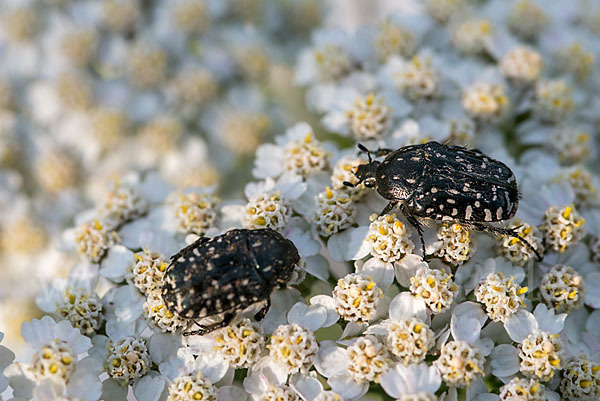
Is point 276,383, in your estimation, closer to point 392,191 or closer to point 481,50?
point 392,191

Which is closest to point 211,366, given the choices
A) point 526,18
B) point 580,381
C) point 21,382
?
point 21,382

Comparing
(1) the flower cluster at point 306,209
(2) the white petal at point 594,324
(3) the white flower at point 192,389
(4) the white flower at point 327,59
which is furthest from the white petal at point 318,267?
(4) the white flower at point 327,59

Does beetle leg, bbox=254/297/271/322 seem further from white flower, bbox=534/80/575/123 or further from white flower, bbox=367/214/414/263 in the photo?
white flower, bbox=534/80/575/123

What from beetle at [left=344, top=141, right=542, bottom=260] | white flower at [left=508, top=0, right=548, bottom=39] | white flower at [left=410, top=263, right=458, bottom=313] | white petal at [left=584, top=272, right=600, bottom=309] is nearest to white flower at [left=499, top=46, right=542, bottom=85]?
white flower at [left=508, top=0, right=548, bottom=39]

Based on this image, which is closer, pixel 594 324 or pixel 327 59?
pixel 594 324

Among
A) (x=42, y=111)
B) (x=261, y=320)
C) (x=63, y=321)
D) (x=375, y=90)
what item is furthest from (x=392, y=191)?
(x=42, y=111)

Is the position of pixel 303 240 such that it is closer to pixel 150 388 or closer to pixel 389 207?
pixel 389 207
